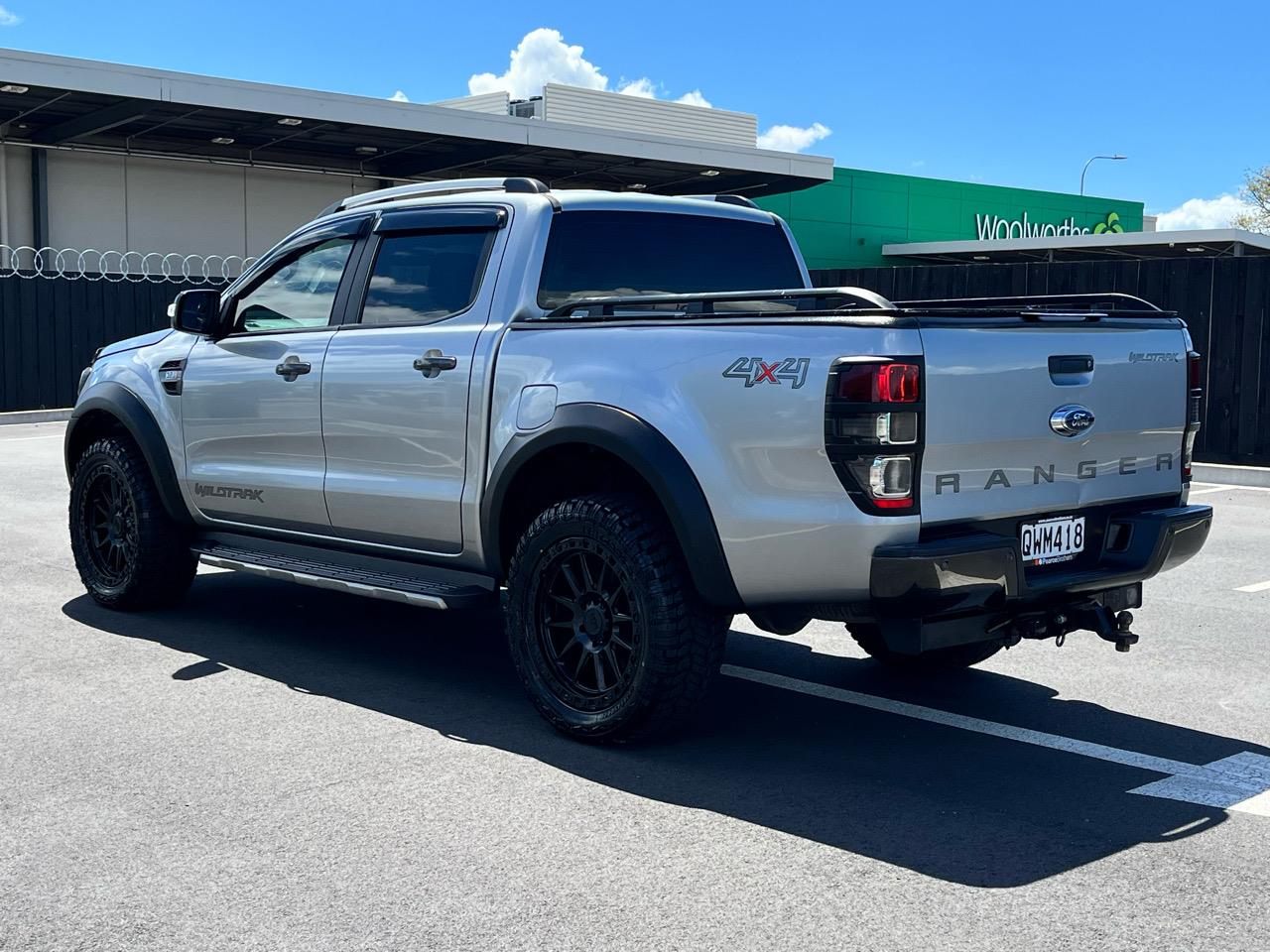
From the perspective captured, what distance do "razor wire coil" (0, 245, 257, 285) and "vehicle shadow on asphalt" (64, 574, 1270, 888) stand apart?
18722 mm

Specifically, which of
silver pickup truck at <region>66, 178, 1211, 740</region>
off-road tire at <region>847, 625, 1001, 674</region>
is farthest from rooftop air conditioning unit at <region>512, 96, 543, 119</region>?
off-road tire at <region>847, 625, 1001, 674</region>

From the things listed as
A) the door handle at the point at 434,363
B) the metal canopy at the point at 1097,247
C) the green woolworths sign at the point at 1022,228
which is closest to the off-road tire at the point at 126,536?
the door handle at the point at 434,363

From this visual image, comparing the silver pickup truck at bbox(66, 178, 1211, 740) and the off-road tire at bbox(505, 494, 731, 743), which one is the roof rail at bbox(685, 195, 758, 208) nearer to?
the silver pickup truck at bbox(66, 178, 1211, 740)

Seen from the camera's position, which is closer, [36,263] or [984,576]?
[984,576]

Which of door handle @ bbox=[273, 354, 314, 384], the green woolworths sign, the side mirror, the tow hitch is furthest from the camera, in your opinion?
the green woolworths sign

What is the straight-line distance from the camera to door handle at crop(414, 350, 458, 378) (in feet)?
18.9

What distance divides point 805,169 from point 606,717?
97.4ft

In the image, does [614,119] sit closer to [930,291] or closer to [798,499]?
[930,291]

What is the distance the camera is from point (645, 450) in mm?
4965

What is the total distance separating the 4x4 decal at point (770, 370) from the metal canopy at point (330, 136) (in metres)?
20.3

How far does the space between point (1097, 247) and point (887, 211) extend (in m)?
6.43

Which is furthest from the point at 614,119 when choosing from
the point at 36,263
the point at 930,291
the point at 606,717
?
the point at 606,717

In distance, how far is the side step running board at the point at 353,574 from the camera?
5.68 metres

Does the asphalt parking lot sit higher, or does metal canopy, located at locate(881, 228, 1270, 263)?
metal canopy, located at locate(881, 228, 1270, 263)
